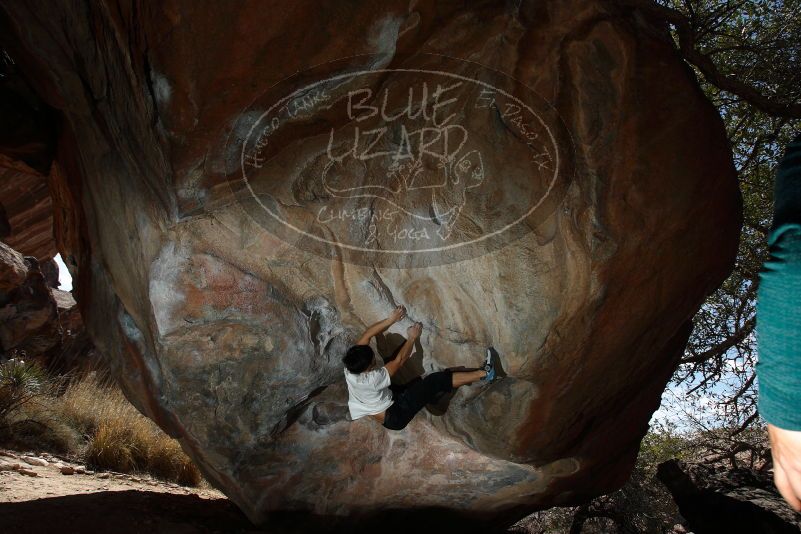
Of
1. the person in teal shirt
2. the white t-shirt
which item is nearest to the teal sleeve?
the person in teal shirt

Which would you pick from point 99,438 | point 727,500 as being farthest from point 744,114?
point 99,438

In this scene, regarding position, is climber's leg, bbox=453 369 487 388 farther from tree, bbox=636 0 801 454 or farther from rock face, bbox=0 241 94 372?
rock face, bbox=0 241 94 372

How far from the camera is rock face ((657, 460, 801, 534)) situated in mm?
5238

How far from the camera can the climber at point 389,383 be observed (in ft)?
12.9

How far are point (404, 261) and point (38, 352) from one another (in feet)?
31.2

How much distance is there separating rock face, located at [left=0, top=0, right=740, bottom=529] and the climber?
0.14m

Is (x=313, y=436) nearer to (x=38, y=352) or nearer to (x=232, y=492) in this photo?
(x=232, y=492)

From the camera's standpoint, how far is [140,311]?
13.7 feet

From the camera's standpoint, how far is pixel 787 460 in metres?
0.85

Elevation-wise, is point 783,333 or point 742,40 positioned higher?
point 742,40

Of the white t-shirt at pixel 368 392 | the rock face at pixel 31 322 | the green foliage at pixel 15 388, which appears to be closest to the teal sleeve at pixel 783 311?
the white t-shirt at pixel 368 392

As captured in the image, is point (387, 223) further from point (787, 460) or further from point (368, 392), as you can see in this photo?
point (787, 460)

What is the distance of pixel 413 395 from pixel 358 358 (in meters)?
0.49

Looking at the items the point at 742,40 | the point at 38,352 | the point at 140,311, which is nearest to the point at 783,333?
the point at 140,311
